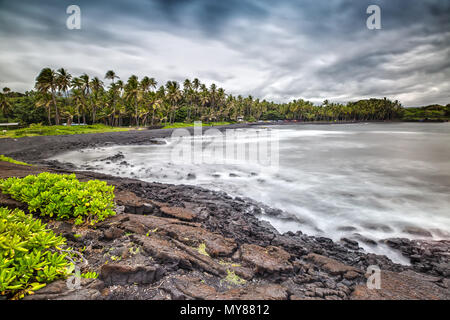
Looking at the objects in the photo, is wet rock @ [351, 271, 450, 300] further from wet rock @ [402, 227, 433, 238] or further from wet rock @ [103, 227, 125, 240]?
wet rock @ [103, 227, 125, 240]

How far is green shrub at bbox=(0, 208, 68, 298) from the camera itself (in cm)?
212

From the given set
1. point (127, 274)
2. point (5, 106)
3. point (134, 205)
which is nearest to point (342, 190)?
point (134, 205)

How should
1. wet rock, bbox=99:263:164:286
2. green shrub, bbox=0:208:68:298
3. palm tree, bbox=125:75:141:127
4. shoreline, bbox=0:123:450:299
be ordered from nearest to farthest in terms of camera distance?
1. green shrub, bbox=0:208:68:298
2. wet rock, bbox=99:263:164:286
3. shoreline, bbox=0:123:450:299
4. palm tree, bbox=125:75:141:127

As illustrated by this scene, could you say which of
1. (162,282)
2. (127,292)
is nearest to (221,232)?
(162,282)

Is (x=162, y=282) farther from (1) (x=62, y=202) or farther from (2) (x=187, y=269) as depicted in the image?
(1) (x=62, y=202)

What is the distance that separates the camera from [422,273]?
15.0 ft

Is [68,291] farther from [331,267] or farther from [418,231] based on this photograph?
[418,231]

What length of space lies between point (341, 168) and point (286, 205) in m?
10.6

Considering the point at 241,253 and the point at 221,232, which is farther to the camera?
the point at 221,232

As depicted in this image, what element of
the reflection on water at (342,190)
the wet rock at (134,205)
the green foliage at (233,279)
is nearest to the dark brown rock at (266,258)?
the green foliage at (233,279)

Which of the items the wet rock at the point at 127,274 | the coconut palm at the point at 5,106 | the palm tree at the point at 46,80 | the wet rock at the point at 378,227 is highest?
the palm tree at the point at 46,80

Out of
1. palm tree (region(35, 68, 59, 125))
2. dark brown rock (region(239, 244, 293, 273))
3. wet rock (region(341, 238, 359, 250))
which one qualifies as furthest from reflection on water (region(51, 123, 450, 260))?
palm tree (region(35, 68, 59, 125))

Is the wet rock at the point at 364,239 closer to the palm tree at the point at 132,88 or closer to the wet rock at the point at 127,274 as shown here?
the wet rock at the point at 127,274

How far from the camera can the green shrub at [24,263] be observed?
6.97 feet
